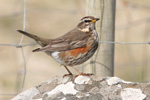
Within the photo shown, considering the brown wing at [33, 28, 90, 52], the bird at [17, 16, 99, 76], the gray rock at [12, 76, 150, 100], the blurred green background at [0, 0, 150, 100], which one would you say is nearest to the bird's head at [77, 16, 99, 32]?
the bird at [17, 16, 99, 76]

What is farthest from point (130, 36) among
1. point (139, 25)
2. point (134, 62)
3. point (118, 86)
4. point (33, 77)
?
point (118, 86)

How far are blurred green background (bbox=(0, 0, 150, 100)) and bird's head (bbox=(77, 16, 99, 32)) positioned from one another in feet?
7.35

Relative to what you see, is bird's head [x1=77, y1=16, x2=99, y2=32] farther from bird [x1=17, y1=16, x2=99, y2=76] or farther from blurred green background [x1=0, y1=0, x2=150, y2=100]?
blurred green background [x1=0, y1=0, x2=150, y2=100]

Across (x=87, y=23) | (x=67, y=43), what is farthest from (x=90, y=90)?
(x=87, y=23)

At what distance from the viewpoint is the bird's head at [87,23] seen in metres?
5.68

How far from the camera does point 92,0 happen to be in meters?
5.70

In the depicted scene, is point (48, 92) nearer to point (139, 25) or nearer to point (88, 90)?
point (88, 90)

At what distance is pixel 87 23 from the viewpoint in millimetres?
6148

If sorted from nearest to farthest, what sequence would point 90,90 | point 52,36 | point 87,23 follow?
point 90,90
point 87,23
point 52,36

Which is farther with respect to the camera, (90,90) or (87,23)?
(87,23)

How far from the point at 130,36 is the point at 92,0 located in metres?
6.62

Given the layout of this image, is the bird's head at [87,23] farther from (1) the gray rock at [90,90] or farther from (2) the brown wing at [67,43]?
(1) the gray rock at [90,90]

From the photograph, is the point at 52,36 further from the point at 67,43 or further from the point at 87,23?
the point at 67,43

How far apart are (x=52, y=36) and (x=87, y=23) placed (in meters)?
6.52
